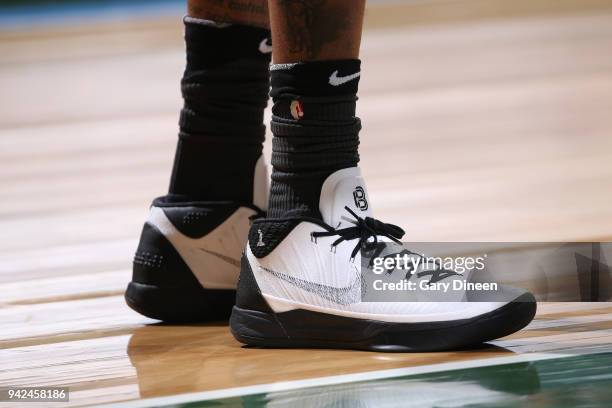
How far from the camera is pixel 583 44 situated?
4348mm

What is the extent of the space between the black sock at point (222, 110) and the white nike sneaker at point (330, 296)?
0.53 feet

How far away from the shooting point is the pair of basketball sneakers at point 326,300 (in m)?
1.07

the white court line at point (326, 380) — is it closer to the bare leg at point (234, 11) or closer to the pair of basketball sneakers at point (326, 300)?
the pair of basketball sneakers at point (326, 300)

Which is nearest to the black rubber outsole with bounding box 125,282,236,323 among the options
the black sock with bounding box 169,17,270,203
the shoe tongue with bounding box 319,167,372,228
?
the black sock with bounding box 169,17,270,203

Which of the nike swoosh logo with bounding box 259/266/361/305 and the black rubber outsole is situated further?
the black rubber outsole

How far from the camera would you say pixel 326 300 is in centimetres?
113

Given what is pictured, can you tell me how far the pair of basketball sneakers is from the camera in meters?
1.07

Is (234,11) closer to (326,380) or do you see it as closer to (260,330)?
(260,330)

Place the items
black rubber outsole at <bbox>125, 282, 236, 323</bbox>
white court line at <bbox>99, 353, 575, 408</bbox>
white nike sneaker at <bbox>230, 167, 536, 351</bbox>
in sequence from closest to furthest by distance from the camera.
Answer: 1. white court line at <bbox>99, 353, 575, 408</bbox>
2. white nike sneaker at <bbox>230, 167, 536, 351</bbox>
3. black rubber outsole at <bbox>125, 282, 236, 323</bbox>

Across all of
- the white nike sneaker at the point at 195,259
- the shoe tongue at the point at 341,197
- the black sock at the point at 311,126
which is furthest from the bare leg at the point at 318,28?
the white nike sneaker at the point at 195,259

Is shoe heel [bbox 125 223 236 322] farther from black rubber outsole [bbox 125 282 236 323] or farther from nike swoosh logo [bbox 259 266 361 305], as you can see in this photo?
nike swoosh logo [bbox 259 266 361 305]

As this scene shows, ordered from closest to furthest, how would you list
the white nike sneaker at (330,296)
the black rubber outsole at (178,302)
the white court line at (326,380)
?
the white court line at (326,380), the white nike sneaker at (330,296), the black rubber outsole at (178,302)

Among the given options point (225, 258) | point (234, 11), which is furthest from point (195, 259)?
point (234, 11)

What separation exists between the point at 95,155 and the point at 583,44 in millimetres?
2265
